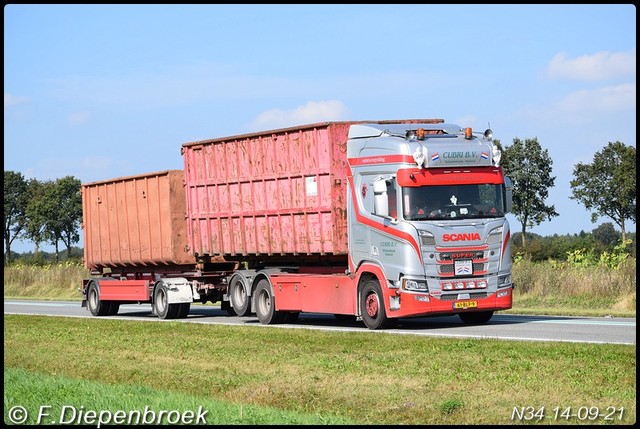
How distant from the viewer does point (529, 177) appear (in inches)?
3386

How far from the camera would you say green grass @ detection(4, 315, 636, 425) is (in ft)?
41.1

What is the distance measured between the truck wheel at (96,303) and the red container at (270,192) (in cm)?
491

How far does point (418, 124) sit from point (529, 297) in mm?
10551

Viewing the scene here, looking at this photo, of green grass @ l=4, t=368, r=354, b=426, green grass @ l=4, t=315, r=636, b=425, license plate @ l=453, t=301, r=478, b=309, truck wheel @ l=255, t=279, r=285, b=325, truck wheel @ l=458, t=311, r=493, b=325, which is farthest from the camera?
truck wheel @ l=255, t=279, r=285, b=325

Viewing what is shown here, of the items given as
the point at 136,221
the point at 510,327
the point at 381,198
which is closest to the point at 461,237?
the point at 381,198

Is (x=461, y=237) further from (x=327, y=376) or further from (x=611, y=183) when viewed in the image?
(x=611, y=183)

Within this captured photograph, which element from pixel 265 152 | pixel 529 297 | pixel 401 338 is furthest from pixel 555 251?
pixel 401 338

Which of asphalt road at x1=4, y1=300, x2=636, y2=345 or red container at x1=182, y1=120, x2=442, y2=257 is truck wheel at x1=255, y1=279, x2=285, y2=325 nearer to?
asphalt road at x1=4, y1=300, x2=636, y2=345

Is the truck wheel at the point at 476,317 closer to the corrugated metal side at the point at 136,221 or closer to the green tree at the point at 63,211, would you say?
the corrugated metal side at the point at 136,221

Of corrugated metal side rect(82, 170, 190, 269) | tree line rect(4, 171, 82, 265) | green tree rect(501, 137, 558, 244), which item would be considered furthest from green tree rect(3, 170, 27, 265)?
corrugated metal side rect(82, 170, 190, 269)

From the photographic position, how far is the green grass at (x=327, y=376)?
12539mm

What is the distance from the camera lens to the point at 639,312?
18.6m

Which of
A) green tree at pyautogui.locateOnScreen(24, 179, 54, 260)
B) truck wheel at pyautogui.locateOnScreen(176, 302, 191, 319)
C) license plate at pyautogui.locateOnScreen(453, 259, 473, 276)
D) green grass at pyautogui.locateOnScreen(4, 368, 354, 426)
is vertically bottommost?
green grass at pyautogui.locateOnScreen(4, 368, 354, 426)

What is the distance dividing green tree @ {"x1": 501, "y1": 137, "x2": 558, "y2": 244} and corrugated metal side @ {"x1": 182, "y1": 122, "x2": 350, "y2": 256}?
56243 millimetres
